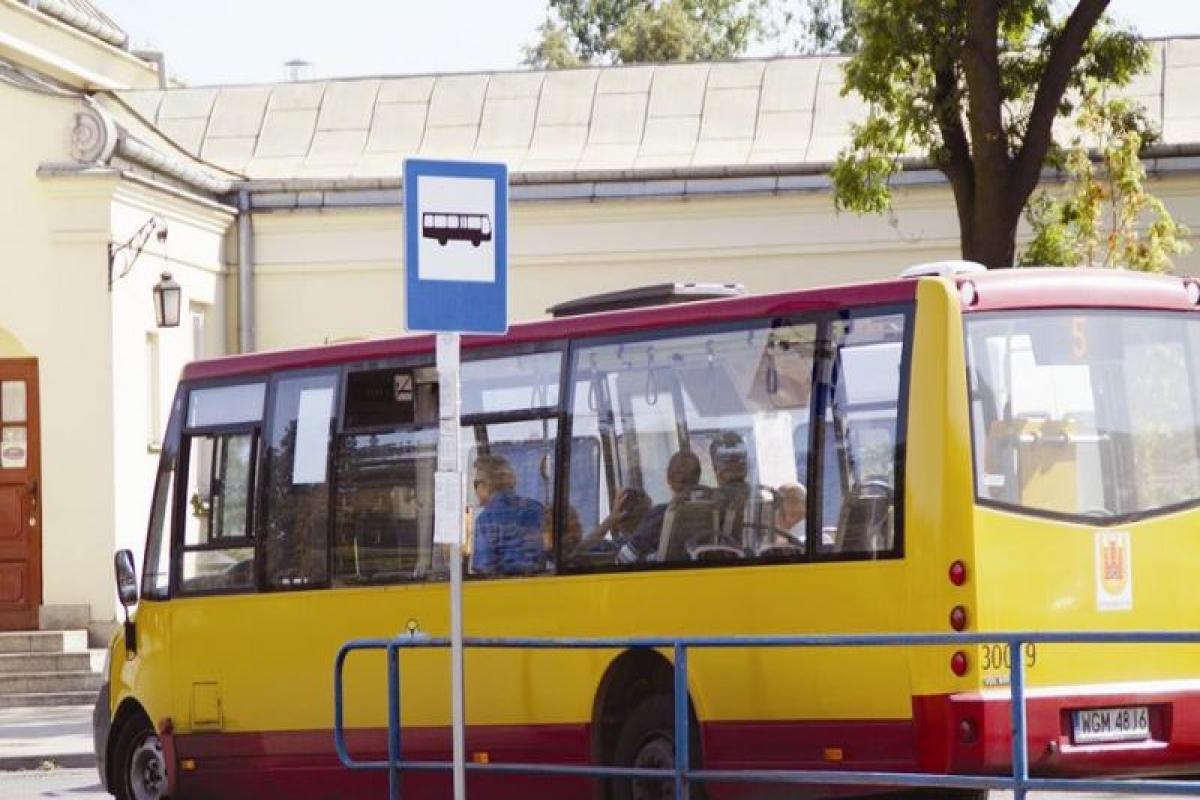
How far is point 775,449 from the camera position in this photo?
1415 cm

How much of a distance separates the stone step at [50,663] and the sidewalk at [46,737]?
65 cm

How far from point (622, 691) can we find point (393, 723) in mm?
1246

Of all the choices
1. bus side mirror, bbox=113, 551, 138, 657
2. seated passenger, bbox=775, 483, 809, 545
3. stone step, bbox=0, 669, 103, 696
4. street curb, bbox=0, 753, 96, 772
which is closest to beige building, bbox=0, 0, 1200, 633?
stone step, bbox=0, 669, 103, 696

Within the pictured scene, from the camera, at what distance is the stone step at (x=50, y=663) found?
29.0 metres

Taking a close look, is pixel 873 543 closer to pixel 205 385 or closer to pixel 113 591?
pixel 205 385

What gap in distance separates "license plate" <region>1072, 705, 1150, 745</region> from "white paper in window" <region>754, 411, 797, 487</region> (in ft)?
6.15

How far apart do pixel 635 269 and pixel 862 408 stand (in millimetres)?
20681

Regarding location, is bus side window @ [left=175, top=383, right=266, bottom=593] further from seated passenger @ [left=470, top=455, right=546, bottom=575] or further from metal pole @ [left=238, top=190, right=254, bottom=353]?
metal pole @ [left=238, top=190, right=254, bottom=353]

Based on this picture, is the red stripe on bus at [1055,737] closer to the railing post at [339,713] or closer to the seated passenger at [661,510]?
the seated passenger at [661,510]

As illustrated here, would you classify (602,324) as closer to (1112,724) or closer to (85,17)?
(1112,724)

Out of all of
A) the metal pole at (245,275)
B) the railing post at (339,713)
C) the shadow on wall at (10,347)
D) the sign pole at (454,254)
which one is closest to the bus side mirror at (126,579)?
the railing post at (339,713)

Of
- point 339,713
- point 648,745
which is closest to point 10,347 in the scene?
point 339,713

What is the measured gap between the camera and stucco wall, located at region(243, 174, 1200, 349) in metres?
33.8

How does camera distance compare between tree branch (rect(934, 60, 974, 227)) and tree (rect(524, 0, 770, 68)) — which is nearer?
tree branch (rect(934, 60, 974, 227))
